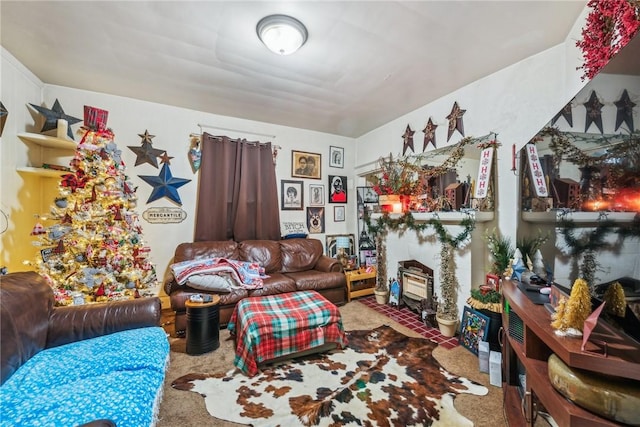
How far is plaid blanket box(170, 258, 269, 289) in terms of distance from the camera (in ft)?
8.87

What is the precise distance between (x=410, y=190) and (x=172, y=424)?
321 centimetres

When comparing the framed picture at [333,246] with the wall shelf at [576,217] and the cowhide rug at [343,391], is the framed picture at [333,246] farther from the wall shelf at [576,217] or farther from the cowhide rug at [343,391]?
the wall shelf at [576,217]

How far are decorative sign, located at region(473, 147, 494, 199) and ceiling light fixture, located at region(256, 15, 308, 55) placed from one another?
202 cm

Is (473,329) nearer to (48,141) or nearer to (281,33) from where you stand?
A: (281,33)

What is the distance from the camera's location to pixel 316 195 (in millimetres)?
4355

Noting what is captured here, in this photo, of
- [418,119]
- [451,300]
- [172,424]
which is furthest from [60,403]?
[418,119]

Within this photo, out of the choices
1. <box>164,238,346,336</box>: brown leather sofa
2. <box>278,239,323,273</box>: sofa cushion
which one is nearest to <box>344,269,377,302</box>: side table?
<box>164,238,346,336</box>: brown leather sofa

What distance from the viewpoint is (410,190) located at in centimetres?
334

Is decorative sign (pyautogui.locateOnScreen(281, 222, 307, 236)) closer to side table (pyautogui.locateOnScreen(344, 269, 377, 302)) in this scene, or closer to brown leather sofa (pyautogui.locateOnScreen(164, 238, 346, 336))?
brown leather sofa (pyautogui.locateOnScreen(164, 238, 346, 336))

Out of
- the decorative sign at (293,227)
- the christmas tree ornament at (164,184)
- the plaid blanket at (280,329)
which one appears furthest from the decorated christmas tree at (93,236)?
the decorative sign at (293,227)

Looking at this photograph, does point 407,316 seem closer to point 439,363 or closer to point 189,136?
point 439,363

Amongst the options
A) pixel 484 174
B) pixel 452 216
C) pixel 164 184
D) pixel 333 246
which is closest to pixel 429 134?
pixel 484 174

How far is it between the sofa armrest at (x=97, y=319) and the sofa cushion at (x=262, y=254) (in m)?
1.62

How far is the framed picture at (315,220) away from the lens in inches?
169
